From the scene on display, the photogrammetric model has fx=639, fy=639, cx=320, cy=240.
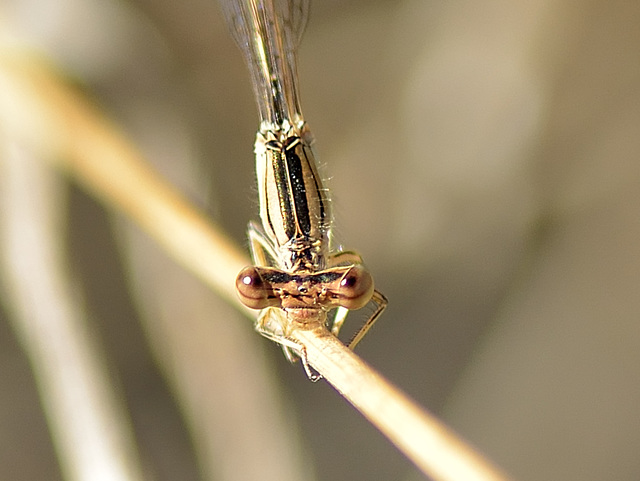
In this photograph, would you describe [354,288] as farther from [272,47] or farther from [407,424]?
[272,47]

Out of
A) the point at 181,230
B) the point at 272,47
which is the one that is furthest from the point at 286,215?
the point at 272,47

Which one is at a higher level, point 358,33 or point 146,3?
point 358,33

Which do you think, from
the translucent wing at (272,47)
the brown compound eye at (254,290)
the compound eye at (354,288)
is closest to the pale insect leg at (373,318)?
the compound eye at (354,288)

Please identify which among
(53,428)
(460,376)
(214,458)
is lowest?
(53,428)

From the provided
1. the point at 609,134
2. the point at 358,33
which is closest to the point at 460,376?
the point at 609,134

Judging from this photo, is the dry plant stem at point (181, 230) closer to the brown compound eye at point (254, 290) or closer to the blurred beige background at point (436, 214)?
the brown compound eye at point (254, 290)

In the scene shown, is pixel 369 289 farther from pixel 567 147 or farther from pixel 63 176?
pixel 567 147

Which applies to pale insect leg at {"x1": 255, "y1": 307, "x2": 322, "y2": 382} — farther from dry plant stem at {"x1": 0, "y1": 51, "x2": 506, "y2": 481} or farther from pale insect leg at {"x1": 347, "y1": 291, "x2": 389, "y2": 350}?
pale insect leg at {"x1": 347, "y1": 291, "x2": 389, "y2": 350}
